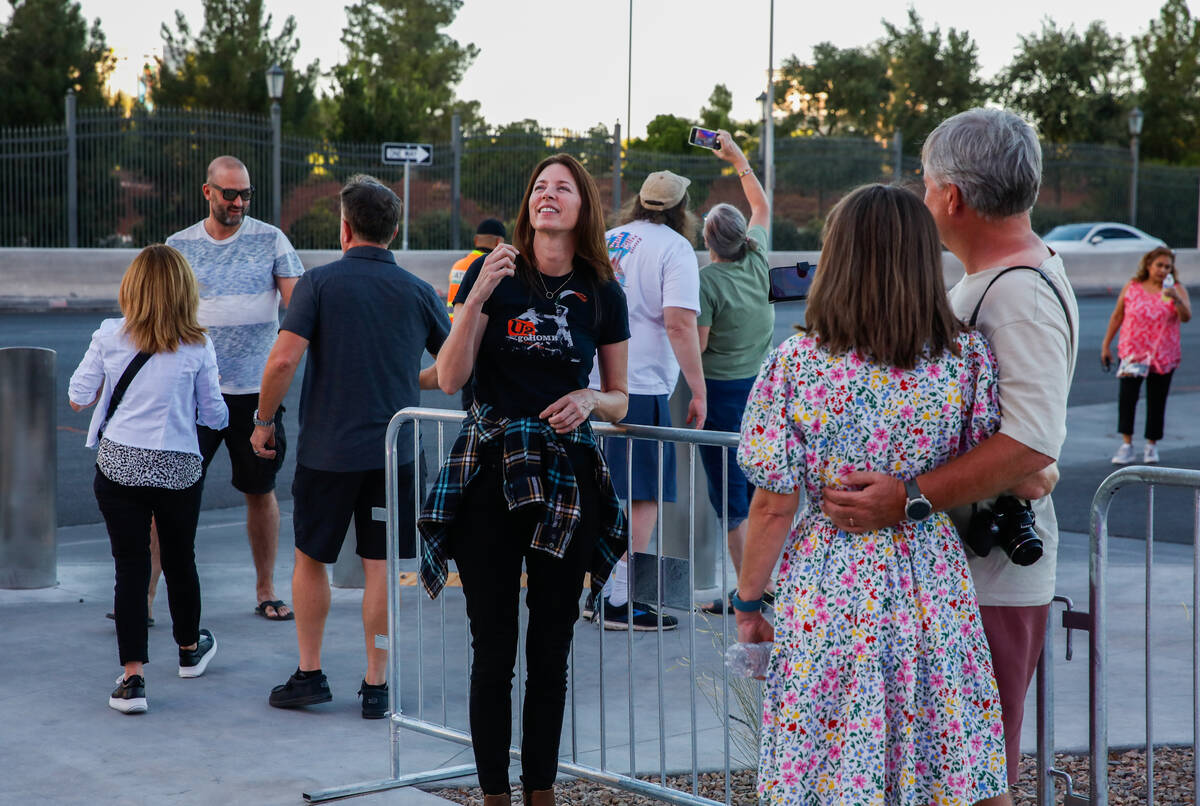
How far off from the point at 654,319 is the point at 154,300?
2027mm

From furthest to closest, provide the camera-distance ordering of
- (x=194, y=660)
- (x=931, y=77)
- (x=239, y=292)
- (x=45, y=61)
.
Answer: (x=931, y=77) < (x=45, y=61) < (x=239, y=292) < (x=194, y=660)

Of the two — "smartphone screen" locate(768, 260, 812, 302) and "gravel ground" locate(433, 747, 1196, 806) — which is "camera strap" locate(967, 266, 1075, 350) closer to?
"smartphone screen" locate(768, 260, 812, 302)

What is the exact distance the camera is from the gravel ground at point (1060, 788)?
3992 millimetres

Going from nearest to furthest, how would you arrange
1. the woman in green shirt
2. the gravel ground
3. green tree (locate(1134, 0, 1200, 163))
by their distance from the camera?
the gravel ground, the woman in green shirt, green tree (locate(1134, 0, 1200, 163))

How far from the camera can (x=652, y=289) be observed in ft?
18.2

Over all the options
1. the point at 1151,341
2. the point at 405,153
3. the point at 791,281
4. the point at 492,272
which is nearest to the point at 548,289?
the point at 492,272

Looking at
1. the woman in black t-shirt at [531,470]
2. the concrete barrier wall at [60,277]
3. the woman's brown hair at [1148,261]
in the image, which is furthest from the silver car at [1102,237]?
the woman in black t-shirt at [531,470]

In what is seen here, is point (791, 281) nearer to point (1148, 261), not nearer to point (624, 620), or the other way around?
point (624, 620)

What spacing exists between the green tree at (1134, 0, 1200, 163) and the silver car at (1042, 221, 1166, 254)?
52.9 ft

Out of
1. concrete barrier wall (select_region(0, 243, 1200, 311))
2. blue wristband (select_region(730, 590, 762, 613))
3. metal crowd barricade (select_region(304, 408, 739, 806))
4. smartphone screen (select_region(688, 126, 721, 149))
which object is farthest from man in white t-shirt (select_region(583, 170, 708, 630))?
concrete barrier wall (select_region(0, 243, 1200, 311))

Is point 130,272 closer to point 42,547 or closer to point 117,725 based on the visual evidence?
point 117,725

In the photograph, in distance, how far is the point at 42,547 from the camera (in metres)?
6.29

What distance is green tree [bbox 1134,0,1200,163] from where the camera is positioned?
152ft

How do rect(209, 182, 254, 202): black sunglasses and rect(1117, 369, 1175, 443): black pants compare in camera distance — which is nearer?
rect(209, 182, 254, 202): black sunglasses
